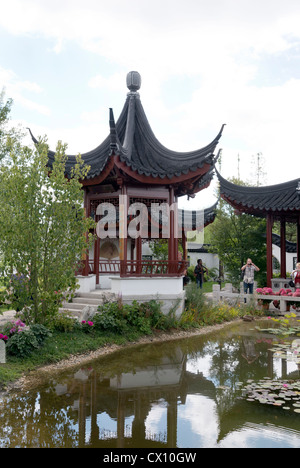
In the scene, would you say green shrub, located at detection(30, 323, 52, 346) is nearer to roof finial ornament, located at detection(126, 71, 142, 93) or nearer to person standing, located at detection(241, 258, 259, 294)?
person standing, located at detection(241, 258, 259, 294)

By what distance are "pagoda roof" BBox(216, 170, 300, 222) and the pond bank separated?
4.32m

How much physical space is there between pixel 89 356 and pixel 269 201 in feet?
28.3

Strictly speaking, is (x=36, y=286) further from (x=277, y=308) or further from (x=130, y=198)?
(x=277, y=308)

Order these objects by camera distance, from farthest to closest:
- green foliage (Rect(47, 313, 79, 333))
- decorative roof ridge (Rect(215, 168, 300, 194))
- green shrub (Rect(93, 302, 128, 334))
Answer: decorative roof ridge (Rect(215, 168, 300, 194))
green shrub (Rect(93, 302, 128, 334))
green foliage (Rect(47, 313, 79, 333))

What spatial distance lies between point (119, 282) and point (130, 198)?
86.2 inches

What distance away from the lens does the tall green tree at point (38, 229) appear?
6840mm

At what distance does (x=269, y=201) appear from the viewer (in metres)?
12.9

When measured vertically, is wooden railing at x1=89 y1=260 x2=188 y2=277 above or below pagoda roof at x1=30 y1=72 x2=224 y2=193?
below

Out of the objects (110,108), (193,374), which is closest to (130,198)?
(110,108)

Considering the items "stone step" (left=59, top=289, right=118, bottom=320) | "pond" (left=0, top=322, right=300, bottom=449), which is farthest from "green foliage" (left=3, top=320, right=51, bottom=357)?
"stone step" (left=59, top=289, right=118, bottom=320)

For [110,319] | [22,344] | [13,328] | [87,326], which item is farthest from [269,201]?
[22,344]

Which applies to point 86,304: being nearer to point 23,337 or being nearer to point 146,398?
point 23,337

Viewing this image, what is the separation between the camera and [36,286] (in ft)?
23.2

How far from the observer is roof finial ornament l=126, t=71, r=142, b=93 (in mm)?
11570
